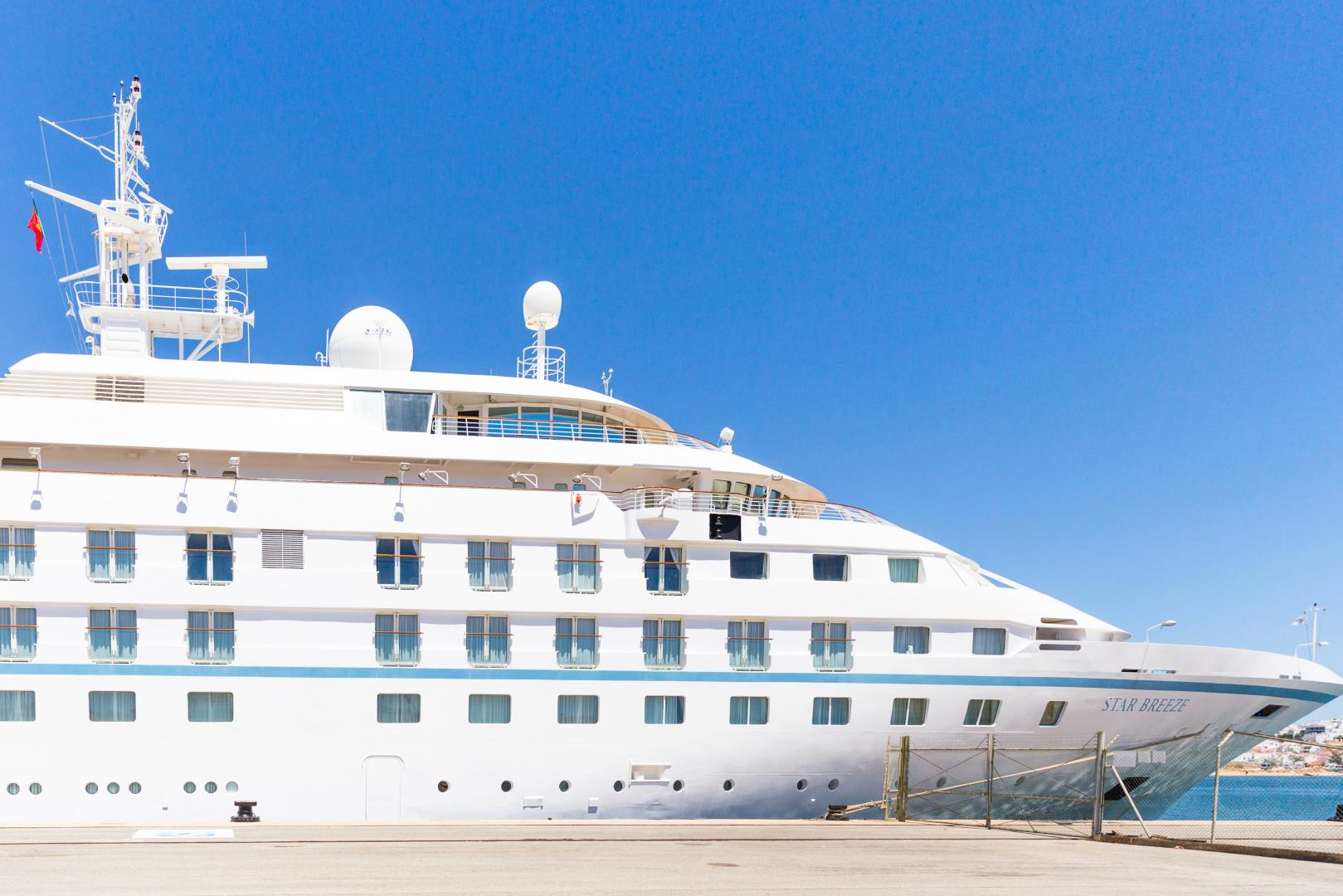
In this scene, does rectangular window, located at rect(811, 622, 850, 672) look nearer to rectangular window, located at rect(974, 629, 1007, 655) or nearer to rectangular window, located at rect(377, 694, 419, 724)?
rectangular window, located at rect(974, 629, 1007, 655)

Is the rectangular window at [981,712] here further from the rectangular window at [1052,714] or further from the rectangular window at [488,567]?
the rectangular window at [488,567]

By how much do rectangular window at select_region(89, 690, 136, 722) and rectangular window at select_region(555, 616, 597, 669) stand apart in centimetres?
806

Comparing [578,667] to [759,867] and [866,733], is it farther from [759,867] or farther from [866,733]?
[759,867]

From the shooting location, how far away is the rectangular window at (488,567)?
75.3ft

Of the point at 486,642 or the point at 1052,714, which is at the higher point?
the point at 486,642

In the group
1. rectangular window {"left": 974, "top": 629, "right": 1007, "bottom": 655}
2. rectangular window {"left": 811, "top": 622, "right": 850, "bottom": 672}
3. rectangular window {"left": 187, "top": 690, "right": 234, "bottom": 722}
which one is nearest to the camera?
rectangular window {"left": 187, "top": 690, "right": 234, "bottom": 722}

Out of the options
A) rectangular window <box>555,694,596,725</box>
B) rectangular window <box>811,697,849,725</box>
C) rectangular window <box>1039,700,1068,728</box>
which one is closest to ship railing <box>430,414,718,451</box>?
rectangular window <box>555,694,596,725</box>

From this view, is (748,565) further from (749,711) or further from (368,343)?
(368,343)

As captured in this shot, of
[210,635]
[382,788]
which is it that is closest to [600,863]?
[382,788]

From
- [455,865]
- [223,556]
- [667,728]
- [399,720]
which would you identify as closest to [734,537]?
[667,728]

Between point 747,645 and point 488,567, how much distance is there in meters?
5.62

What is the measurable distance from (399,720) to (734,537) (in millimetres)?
7727

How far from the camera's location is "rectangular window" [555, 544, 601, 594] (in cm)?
2322

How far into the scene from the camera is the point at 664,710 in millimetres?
22953
